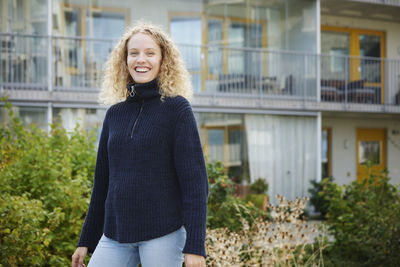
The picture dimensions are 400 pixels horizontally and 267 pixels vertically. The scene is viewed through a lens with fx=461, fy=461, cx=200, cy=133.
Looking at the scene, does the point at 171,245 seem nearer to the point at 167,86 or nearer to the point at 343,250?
the point at 167,86

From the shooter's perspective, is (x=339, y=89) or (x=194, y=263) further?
(x=339, y=89)

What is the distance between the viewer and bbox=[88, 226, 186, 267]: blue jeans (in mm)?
1913

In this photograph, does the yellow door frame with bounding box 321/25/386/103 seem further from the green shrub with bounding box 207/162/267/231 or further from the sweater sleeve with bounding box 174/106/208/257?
the sweater sleeve with bounding box 174/106/208/257

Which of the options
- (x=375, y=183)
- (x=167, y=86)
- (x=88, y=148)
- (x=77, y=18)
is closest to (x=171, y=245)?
(x=167, y=86)

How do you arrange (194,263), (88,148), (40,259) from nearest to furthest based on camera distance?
(194,263)
(40,259)
(88,148)

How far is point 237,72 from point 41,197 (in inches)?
330

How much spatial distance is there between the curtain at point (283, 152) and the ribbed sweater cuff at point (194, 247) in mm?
9277

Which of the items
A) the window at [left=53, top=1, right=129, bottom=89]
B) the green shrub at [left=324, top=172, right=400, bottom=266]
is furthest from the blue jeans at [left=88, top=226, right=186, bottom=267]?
the window at [left=53, top=1, right=129, bottom=89]

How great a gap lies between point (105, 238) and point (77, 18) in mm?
9407

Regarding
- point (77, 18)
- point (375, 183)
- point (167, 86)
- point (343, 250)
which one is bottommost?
point (343, 250)

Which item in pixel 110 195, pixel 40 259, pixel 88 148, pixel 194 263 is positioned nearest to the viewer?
pixel 194 263

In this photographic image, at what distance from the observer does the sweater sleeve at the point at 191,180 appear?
1863mm

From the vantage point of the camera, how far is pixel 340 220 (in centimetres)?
517

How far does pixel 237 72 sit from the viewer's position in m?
11.4
